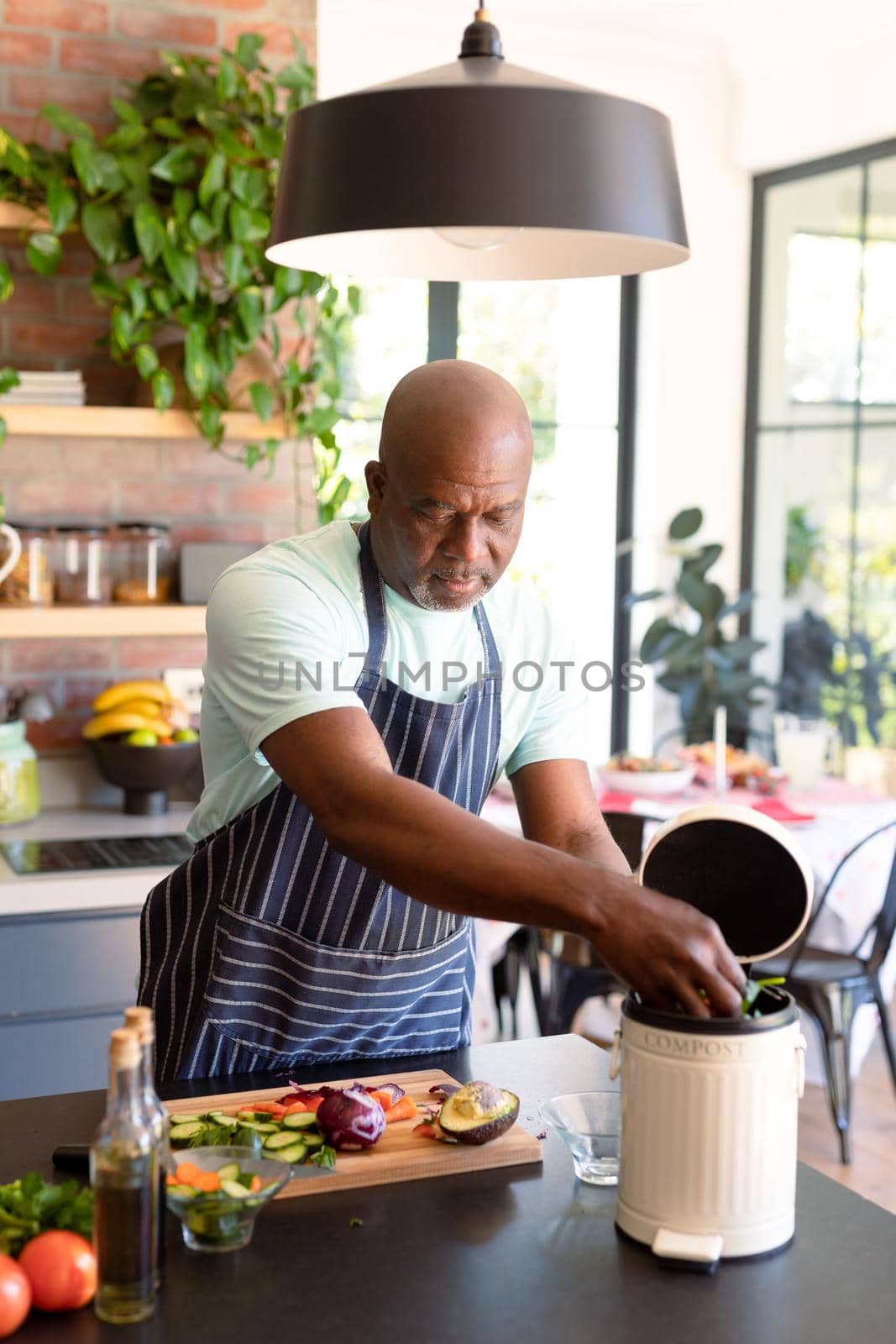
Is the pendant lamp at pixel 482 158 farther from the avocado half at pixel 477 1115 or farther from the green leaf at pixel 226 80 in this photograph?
the green leaf at pixel 226 80

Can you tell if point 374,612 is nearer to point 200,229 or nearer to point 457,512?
point 457,512

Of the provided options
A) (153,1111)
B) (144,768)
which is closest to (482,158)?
(153,1111)

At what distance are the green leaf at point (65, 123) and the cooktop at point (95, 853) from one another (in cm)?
143

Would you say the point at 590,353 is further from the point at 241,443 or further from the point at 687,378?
the point at 241,443

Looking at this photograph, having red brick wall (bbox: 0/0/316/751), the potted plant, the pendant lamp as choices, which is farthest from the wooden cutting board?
the potted plant

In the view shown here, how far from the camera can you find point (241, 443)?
3375 millimetres

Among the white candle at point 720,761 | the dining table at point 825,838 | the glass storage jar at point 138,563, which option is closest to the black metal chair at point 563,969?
the dining table at point 825,838

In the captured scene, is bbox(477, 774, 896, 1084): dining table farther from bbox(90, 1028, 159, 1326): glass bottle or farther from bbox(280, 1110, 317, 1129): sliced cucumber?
bbox(90, 1028, 159, 1326): glass bottle

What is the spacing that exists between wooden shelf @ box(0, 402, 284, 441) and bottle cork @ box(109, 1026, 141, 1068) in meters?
2.26

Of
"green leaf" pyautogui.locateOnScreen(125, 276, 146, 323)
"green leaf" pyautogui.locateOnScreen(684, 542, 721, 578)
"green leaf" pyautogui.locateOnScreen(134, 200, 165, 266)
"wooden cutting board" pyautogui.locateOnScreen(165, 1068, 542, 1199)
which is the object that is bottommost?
"wooden cutting board" pyautogui.locateOnScreen(165, 1068, 542, 1199)

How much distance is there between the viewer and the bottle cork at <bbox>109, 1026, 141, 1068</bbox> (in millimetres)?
1038

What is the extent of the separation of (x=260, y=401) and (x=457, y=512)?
1726 millimetres

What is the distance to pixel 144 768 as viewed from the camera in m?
3.16

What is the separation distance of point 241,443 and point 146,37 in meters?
0.88
